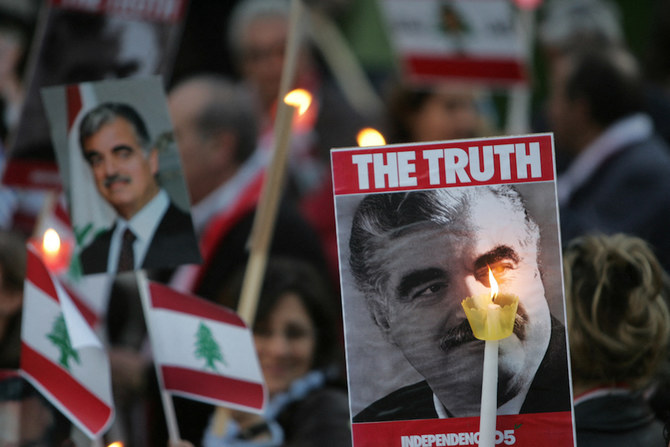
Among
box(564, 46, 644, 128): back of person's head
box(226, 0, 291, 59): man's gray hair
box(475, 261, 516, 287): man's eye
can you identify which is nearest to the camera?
box(475, 261, 516, 287): man's eye

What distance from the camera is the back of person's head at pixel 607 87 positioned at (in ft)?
12.4

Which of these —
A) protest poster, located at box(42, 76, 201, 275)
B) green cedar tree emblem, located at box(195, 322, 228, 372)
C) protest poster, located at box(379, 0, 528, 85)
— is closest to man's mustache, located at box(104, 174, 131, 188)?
protest poster, located at box(42, 76, 201, 275)

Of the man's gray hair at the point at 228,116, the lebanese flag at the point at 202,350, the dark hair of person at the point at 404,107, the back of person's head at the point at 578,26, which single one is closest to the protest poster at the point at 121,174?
the lebanese flag at the point at 202,350

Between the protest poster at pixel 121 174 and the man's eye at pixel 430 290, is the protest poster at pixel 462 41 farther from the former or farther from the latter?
the man's eye at pixel 430 290

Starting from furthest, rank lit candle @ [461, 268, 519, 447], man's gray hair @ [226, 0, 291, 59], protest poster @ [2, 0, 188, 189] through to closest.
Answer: man's gray hair @ [226, 0, 291, 59]
protest poster @ [2, 0, 188, 189]
lit candle @ [461, 268, 519, 447]

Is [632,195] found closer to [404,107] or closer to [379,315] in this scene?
[404,107]

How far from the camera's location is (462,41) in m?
4.09

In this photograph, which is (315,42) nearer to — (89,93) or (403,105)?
(403,105)

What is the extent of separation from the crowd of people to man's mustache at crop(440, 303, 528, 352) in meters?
0.01

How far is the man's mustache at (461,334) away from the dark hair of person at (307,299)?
47.1 inches

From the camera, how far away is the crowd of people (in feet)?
5.83

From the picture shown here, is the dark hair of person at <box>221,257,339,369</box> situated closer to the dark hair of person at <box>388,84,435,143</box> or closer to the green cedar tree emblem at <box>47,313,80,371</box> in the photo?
the green cedar tree emblem at <box>47,313,80,371</box>

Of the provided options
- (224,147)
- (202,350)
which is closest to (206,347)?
(202,350)

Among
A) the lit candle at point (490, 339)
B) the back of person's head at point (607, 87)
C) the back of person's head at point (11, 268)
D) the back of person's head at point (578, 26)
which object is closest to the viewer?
the lit candle at point (490, 339)
